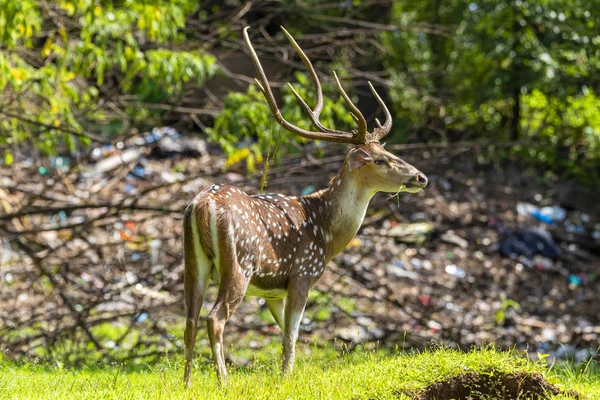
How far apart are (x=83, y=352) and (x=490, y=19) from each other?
378 inches

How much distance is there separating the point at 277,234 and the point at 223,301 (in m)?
0.79

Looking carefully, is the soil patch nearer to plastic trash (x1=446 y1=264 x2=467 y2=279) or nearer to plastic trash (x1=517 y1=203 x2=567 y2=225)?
plastic trash (x1=446 y1=264 x2=467 y2=279)

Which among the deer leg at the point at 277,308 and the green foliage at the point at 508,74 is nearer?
the deer leg at the point at 277,308

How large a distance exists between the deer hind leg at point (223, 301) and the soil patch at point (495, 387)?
1.37 m

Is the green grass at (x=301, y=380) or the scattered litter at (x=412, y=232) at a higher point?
the green grass at (x=301, y=380)

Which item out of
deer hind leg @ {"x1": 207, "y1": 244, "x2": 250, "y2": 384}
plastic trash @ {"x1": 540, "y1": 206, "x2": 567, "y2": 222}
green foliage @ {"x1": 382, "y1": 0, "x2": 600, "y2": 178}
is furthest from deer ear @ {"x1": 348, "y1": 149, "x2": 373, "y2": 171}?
plastic trash @ {"x1": 540, "y1": 206, "x2": 567, "y2": 222}

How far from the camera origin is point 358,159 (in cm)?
681

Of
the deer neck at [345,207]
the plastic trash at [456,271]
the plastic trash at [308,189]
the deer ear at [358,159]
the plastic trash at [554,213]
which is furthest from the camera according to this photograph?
the plastic trash at [554,213]

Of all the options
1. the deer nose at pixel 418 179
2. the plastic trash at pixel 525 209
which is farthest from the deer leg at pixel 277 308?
the plastic trash at pixel 525 209

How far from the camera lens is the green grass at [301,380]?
18.6ft

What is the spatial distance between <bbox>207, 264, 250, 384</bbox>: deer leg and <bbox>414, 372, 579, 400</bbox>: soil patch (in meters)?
1.36

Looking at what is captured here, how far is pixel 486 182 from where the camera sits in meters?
16.2

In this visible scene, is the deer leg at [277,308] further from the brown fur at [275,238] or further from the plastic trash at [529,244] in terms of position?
the plastic trash at [529,244]

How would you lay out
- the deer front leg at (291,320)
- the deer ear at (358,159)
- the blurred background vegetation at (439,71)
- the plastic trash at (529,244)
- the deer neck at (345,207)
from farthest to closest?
the plastic trash at (529,244), the blurred background vegetation at (439,71), the deer neck at (345,207), the deer ear at (358,159), the deer front leg at (291,320)
